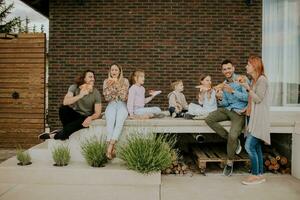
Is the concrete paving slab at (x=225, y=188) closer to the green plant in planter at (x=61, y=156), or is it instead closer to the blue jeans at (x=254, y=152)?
the blue jeans at (x=254, y=152)

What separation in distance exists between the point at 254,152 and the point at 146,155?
1.64m

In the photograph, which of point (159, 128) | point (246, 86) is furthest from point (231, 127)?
point (159, 128)

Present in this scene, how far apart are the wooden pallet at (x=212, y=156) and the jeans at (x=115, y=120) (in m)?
1.46

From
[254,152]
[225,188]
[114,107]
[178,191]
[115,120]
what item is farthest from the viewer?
[114,107]

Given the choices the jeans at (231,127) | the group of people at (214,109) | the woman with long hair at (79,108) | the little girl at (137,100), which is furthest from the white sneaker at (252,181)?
the woman with long hair at (79,108)

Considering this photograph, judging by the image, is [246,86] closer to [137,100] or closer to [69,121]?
[137,100]

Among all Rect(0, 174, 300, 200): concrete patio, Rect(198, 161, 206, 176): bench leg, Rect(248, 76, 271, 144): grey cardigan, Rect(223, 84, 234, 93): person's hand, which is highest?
Rect(223, 84, 234, 93): person's hand

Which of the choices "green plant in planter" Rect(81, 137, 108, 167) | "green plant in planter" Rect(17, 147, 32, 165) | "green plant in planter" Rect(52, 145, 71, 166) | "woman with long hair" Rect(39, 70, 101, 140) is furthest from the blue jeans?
"green plant in planter" Rect(17, 147, 32, 165)

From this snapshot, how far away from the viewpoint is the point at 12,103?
31.5 ft

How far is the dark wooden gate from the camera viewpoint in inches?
374

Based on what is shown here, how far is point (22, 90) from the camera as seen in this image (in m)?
9.58

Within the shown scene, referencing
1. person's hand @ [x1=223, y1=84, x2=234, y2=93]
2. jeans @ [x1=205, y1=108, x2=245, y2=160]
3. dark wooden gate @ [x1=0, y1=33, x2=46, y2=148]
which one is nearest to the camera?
person's hand @ [x1=223, y1=84, x2=234, y2=93]

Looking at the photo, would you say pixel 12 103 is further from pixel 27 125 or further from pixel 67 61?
pixel 67 61

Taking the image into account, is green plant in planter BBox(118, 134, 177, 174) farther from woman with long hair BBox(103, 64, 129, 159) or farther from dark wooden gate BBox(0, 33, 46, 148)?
dark wooden gate BBox(0, 33, 46, 148)
